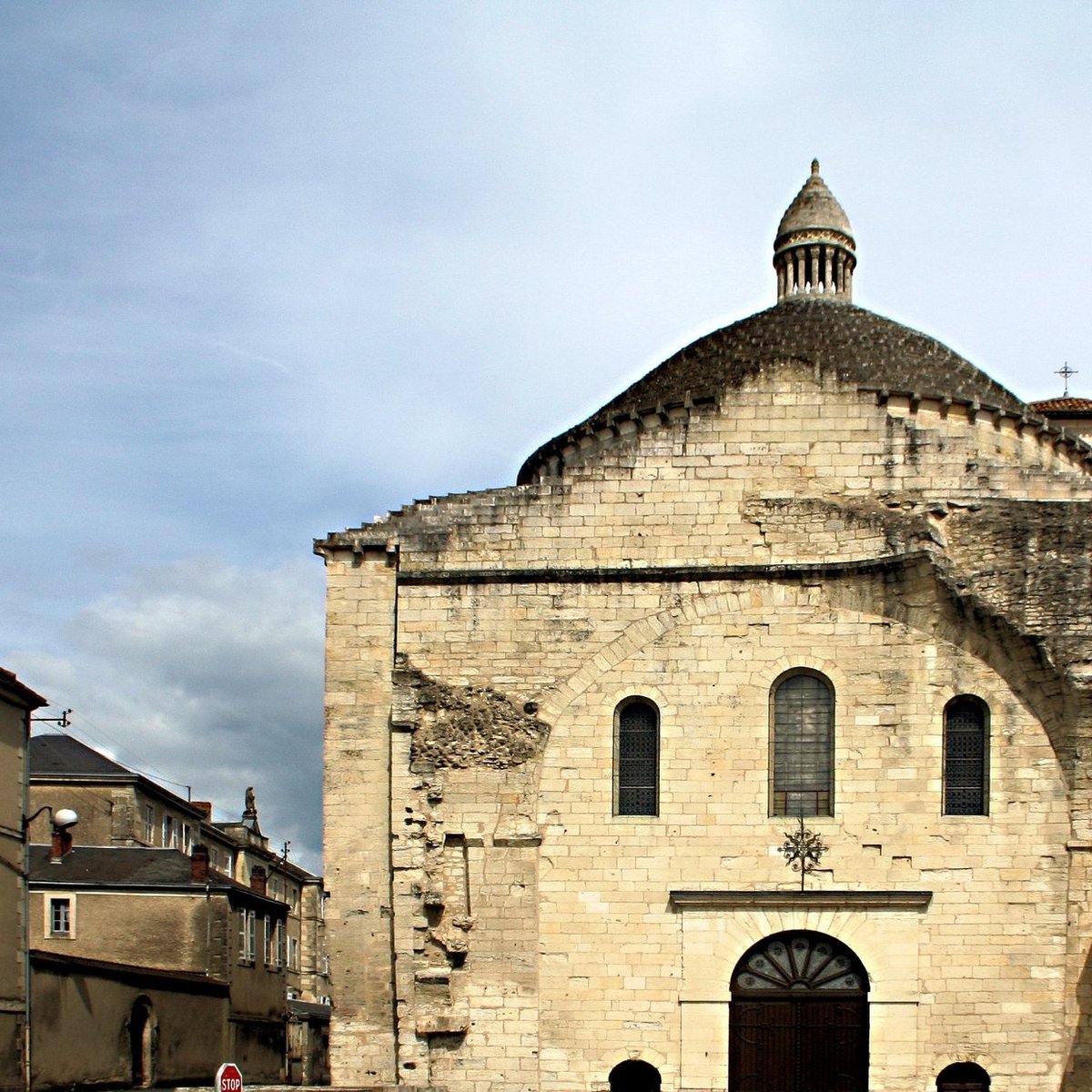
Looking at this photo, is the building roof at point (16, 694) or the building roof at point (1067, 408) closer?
the building roof at point (16, 694)

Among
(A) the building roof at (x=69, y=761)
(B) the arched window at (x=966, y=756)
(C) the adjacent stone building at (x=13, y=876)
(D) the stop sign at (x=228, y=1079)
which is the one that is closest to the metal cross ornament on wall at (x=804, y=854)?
(B) the arched window at (x=966, y=756)

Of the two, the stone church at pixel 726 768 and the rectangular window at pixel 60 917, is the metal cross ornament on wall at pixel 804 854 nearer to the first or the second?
the stone church at pixel 726 768

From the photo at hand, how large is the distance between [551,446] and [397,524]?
546 cm

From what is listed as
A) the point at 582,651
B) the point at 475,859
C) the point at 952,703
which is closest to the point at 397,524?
the point at 582,651

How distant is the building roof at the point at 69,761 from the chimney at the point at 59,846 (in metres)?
4.54

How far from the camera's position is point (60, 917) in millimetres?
31625

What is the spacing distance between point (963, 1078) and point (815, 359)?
473 inches

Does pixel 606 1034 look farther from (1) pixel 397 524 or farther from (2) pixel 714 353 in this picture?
(2) pixel 714 353

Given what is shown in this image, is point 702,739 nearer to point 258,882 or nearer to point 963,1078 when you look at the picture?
point 963,1078

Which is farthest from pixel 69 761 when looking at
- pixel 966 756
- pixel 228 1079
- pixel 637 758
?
pixel 228 1079

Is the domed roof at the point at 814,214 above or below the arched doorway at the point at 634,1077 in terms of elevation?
above

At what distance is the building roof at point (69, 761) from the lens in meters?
38.4

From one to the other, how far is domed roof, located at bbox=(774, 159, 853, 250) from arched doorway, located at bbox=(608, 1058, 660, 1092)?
1694 centimetres

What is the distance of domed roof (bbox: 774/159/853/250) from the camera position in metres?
30.5
